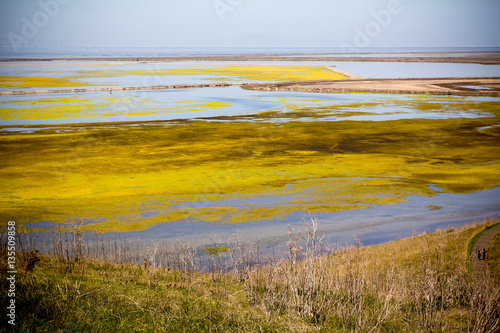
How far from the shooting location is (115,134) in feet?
105

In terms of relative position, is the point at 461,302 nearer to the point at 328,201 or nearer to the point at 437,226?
the point at 437,226

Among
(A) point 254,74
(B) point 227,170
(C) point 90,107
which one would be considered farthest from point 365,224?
(A) point 254,74

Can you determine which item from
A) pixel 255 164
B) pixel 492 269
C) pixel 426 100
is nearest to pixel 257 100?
pixel 426 100

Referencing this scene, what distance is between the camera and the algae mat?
18.1 m

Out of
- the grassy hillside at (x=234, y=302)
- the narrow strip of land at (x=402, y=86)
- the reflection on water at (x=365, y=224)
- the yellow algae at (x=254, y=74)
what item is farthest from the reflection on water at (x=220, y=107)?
the grassy hillside at (x=234, y=302)

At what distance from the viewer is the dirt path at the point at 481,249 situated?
36.2 feet

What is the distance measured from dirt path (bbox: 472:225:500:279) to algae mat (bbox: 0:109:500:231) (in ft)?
17.4

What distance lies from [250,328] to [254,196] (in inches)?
479

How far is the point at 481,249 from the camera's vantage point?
12.9 m

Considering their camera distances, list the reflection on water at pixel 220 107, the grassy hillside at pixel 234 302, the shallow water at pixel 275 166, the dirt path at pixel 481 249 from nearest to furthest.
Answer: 1. the grassy hillside at pixel 234 302
2. the dirt path at pixel 481 249
3. the shallow water at pixel 275 166
4. the reflection on water at pixel 220 107

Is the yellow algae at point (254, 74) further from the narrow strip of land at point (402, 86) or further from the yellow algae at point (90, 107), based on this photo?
the yellow algae at point (90, 107)

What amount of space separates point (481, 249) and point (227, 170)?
1331 centimetres

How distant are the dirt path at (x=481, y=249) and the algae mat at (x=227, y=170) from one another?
17.4 ft

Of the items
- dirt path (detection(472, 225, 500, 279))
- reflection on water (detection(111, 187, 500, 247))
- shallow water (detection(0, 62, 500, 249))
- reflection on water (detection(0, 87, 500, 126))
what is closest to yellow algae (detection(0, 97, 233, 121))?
reflection on water (detection(0, 87, 500, 126))
